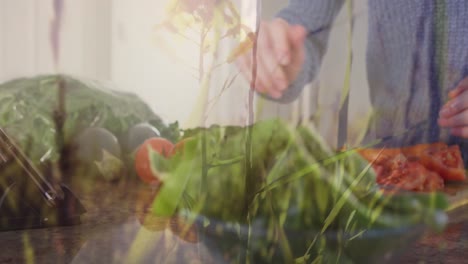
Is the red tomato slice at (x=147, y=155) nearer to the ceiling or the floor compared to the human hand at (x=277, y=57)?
nearer to the floor

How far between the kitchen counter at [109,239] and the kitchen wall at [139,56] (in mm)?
110

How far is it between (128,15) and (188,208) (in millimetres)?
234

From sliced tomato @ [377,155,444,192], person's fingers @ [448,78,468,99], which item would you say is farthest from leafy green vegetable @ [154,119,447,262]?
person's fingers @ [448,78,468,99]

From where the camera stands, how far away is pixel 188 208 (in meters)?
0.62

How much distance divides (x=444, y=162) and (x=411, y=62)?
136 mm

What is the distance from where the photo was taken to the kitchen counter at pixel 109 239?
547 mm

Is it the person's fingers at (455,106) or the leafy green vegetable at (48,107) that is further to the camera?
the person's fingers at (455,106)

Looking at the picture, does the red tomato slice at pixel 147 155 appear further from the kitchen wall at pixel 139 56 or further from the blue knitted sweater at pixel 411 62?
the blue knitted sweater at pixel 411 62

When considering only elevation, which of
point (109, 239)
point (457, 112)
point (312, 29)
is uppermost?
point (312, 29)

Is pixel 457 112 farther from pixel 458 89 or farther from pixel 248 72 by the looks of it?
pixel 248 72

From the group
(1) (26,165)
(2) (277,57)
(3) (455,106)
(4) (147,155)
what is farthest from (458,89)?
(1) (26,165)

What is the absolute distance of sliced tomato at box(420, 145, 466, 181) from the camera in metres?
0.67

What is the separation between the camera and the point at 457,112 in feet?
2.27

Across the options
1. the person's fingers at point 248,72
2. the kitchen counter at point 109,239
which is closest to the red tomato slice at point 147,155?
the kitchen counter at point 109,239
